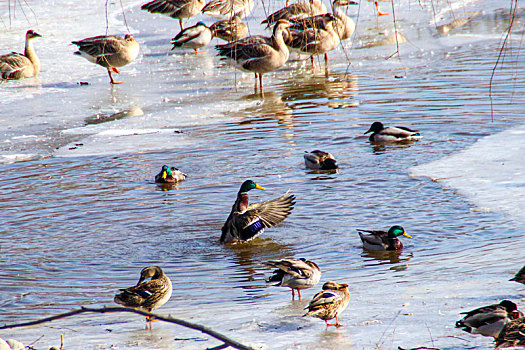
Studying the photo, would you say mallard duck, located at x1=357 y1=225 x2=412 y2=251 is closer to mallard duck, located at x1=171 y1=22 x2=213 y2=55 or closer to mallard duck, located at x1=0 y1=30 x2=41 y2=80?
mallard duck, located at x1=0 y1=30 x2=41 y2=80

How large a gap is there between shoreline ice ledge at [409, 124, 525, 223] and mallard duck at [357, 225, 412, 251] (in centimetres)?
143

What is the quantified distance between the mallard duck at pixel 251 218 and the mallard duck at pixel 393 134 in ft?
11.6

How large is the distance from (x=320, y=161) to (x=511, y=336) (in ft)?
→ 19.1

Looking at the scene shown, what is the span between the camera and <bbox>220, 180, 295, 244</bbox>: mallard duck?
7309mm

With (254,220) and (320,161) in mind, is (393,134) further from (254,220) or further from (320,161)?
(254,220)

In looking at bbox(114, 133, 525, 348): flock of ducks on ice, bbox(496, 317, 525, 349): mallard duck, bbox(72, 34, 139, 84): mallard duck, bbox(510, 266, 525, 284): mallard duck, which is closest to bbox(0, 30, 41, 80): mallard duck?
bbox(72, 34, 139, 84): mallard duck

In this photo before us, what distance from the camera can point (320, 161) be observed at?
31.3 ft

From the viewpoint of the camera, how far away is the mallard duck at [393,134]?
10.7 metres

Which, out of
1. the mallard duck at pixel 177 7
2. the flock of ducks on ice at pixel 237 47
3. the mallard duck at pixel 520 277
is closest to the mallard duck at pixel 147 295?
the mallard duck at pixel 520 277

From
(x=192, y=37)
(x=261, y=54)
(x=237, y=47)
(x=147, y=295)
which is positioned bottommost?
(x=147, y=295)

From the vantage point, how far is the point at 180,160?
1059cm

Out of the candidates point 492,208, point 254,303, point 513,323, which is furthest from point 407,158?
point 513,323

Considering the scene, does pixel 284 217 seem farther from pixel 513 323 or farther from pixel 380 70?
pixel 380 70

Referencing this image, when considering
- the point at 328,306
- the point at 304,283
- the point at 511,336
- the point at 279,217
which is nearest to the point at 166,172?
→ the point at 279,217
